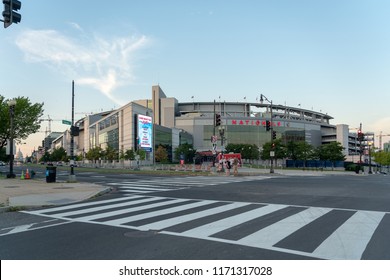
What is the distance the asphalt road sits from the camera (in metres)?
6.48

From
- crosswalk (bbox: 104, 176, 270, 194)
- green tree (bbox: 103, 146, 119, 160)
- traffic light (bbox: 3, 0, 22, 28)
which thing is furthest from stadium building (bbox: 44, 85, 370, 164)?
traffic light (bbox: 3, 0, 22, 28)

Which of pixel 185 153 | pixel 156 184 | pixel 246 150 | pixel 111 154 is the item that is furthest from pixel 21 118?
pixel 246 150

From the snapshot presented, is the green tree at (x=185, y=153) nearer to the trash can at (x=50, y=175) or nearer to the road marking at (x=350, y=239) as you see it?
the trash can at (x=50, y=175)

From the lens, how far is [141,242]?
732cm

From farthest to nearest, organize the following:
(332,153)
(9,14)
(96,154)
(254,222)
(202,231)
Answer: (96,154) → (332,153) → (9,14) → (254,222) → (202,231)

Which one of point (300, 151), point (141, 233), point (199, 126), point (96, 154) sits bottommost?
point (141, 233)

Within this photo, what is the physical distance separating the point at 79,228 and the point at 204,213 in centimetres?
388

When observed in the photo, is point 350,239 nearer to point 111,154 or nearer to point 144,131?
point 144,131

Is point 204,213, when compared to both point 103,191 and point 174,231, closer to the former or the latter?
point 174,231

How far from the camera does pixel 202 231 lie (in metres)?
8.35

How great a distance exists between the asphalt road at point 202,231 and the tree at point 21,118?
30088 mm

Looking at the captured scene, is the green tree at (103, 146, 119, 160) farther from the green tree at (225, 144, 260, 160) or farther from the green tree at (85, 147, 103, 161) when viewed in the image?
the green tree at (225, 144, 260, 160)

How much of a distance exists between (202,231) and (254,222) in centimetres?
183

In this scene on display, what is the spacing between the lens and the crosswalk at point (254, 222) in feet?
23.0
